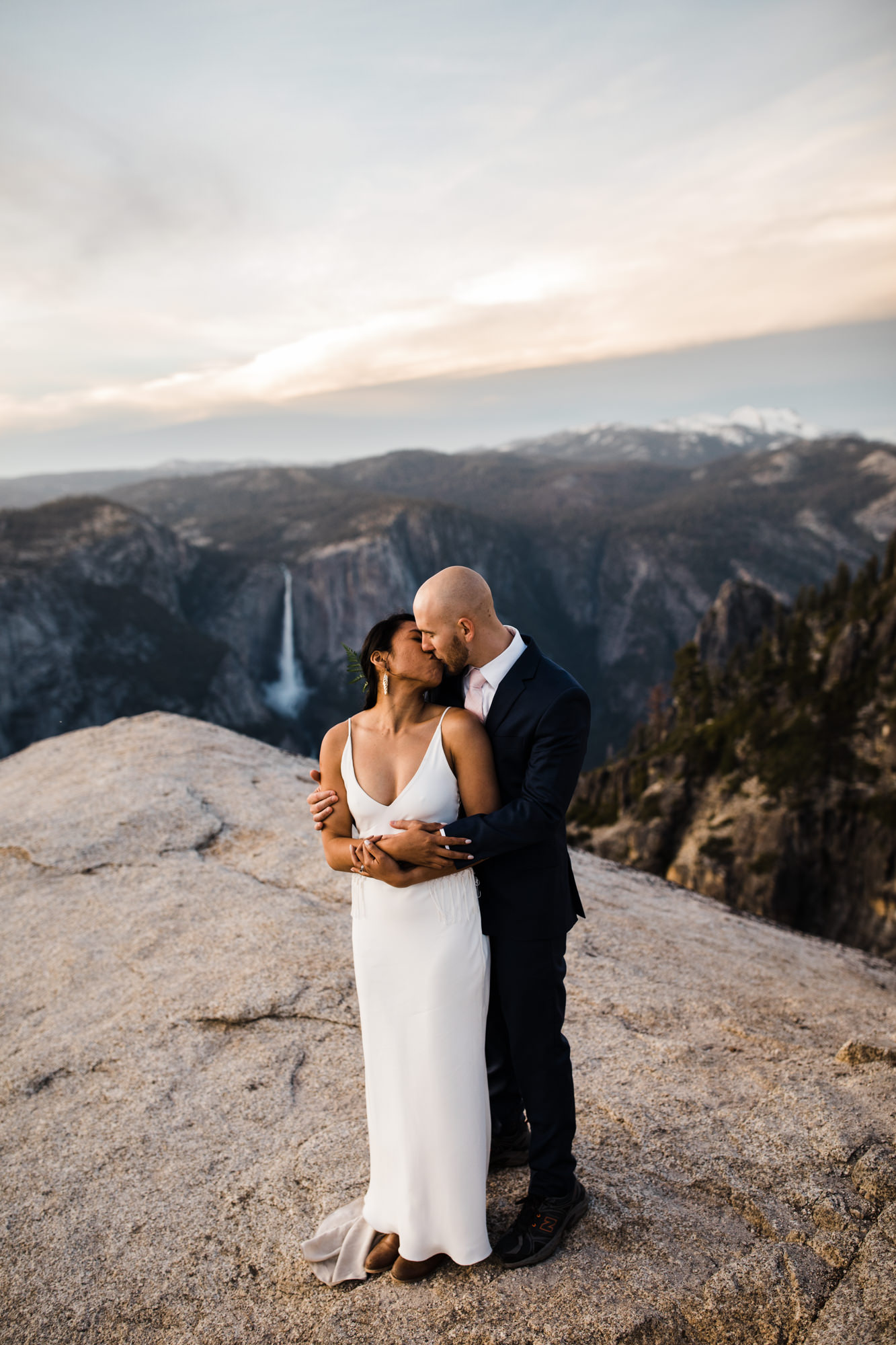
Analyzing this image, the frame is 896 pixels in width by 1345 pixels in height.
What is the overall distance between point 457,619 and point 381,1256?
11.5ft

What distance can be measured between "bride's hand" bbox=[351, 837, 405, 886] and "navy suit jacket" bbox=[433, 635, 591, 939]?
324mm

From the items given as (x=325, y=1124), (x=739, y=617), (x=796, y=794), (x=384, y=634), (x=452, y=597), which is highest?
(x=452, y=597)

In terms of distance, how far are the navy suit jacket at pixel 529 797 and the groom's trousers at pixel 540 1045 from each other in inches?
5.0

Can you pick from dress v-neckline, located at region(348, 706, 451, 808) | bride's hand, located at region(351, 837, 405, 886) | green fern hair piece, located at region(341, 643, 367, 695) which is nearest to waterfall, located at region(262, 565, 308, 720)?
green fern hair piece, located at region(341, 643, 367, 695)

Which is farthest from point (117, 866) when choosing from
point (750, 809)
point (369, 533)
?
point (369, 533)

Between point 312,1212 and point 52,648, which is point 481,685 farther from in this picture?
point 52,648

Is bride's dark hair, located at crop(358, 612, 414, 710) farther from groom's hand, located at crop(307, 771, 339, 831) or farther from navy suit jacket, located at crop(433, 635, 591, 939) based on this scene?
groom's hand, located at crop(307, 771, 339, 831)

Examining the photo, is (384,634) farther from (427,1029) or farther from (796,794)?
(796,794)

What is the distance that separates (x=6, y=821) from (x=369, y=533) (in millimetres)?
183570

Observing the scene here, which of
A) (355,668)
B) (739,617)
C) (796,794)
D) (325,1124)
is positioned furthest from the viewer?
(739,617)

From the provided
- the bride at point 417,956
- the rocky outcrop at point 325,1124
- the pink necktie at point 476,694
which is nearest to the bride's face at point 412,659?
the bride at point 417,956

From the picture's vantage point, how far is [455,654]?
3.70 metres

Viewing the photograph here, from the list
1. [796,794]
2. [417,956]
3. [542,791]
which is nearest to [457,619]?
[542,791]

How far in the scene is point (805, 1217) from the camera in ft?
14.4
